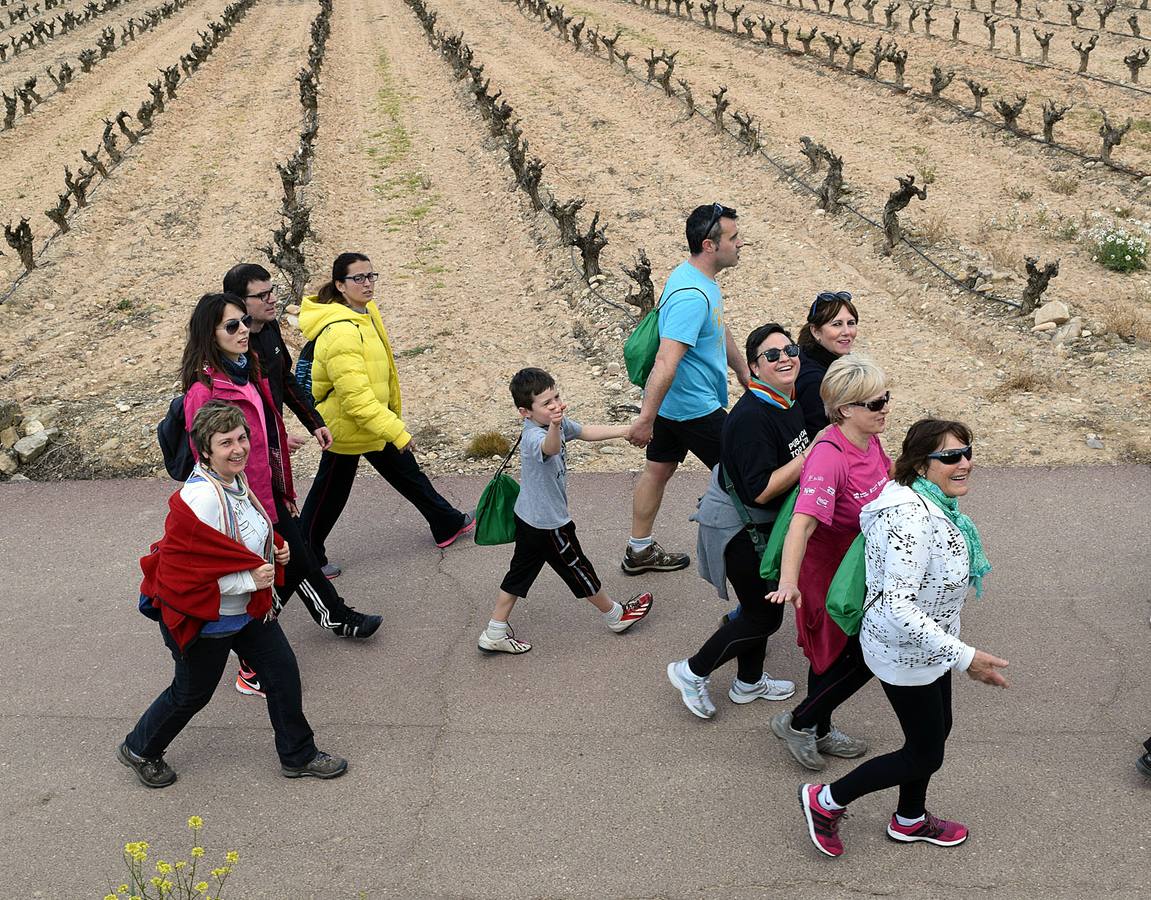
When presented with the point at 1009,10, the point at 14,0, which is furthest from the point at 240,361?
the point at 14,0

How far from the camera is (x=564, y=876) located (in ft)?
11.9

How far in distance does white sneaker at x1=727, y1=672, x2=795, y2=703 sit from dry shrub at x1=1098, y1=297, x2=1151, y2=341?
17.2 feet

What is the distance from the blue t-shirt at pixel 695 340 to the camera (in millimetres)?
4699

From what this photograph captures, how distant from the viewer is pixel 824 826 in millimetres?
3635

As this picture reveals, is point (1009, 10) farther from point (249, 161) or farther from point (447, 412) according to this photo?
point (447, 412)

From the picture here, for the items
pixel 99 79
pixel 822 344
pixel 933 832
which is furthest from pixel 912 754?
pixel 99 79

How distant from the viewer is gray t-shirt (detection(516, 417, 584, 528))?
4.50 m

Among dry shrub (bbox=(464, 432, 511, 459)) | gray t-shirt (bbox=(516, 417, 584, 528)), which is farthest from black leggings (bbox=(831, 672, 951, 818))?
dry shrub (bbox=(464, 432, 511, 459))

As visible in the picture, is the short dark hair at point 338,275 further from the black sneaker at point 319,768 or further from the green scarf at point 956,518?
the green scarf at point 956,518

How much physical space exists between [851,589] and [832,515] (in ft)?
0.86

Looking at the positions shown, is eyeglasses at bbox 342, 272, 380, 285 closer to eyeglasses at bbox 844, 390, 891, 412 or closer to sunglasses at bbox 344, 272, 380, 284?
sunglasses at bbox 344, 272, 380, 284

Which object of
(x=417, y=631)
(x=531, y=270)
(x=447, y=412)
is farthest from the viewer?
(x=531, y=270)

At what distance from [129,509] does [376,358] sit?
2288mm

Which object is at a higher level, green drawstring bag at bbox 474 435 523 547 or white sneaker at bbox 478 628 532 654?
green drawstring bag at bbox 474 435 523 547
